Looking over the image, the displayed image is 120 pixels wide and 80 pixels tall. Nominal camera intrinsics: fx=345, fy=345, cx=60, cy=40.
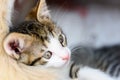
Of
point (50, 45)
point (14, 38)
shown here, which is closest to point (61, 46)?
point (50, 45)

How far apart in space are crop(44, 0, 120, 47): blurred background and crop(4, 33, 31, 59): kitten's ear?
72cm

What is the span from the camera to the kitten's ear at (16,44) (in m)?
0.76

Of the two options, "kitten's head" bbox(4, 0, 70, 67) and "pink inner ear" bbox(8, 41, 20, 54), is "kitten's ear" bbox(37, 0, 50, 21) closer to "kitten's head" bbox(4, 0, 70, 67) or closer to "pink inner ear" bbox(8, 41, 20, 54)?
"kitten's head" bbox(4, 0, 70, 67)

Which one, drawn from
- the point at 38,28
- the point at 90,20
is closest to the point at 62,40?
the point at 38,28

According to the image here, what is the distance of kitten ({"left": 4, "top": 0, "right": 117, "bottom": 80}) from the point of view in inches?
30.8

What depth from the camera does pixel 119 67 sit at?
4.14ft

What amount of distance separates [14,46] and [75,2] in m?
1.06

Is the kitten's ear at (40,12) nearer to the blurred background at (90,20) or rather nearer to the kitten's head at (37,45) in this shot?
the kitten's head at (37,45)

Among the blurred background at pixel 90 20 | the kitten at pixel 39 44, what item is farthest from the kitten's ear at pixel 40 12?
the blurred background at pixel 90 20

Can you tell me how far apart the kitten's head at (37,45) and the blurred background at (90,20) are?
655mm

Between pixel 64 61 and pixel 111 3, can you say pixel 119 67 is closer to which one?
pixel 64 61

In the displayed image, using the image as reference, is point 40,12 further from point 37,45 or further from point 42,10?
point 37,45

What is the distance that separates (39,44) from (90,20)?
938 mm

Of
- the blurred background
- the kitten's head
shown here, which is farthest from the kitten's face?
the blurred background
